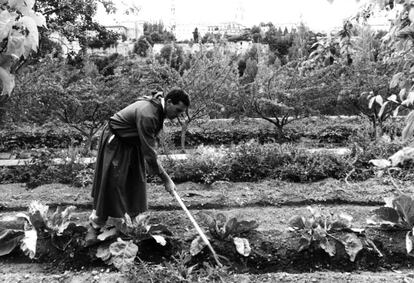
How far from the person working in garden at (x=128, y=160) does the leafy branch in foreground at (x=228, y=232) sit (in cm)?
51

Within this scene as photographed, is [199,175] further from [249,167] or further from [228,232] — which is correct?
[228,232]

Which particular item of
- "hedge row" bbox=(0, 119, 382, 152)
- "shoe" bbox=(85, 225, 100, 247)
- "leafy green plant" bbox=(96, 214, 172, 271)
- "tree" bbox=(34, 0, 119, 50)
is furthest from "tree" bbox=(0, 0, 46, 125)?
"hedge row" bbox=(0, 119, 382, 152)

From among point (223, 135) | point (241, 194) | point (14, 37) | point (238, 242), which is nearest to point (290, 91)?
point (223, 135)

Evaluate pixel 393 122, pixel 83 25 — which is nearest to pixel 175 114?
pixel 393 122

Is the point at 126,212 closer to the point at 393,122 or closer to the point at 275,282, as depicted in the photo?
the point at 275,282

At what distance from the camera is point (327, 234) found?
3.87 meters

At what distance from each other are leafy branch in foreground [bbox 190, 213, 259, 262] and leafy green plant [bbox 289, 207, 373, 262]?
449 millimetres

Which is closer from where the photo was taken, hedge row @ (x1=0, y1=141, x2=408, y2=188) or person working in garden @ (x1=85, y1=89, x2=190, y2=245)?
person working in garden @ (x1=85, y1=89, x2=190, y2=245)

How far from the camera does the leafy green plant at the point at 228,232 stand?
145 inches

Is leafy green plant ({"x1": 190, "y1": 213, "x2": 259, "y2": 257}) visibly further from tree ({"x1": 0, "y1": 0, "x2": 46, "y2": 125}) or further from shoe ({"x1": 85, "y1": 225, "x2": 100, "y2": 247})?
tree ({"x1": 0, "y1": 0, "x2": 46, "y2": 125})

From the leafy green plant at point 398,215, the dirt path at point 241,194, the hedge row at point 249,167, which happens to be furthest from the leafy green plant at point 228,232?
the hedge row at point 249,167

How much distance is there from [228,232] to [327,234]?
0.89m

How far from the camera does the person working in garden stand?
3578 mm

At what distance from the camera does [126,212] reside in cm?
400
